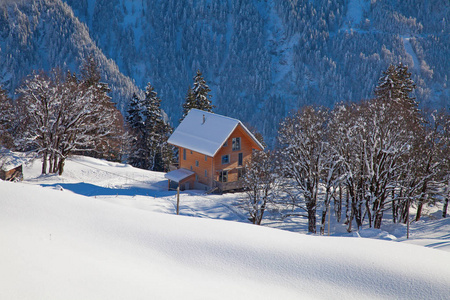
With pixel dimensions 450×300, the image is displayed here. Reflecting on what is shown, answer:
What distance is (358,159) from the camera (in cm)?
3117

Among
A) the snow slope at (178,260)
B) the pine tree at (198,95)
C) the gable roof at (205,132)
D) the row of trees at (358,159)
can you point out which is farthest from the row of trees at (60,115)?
the snow slope at (178,260)

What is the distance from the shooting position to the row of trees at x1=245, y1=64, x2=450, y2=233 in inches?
1248

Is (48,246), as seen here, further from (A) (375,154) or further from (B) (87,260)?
(A) (375,154)

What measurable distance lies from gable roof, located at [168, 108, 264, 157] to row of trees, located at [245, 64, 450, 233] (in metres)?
9.41

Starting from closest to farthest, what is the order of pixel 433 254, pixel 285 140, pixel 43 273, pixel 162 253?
pixel 43 273 < pixel 162 253 < pixel 433 254 < pixel 285 140

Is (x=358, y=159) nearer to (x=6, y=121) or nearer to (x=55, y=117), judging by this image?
(x=55, y=117)

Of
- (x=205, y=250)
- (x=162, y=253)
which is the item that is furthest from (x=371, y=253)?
(x=162, y=253)

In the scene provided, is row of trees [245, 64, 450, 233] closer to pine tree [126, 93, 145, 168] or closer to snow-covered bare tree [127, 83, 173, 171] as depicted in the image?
snow-covered bare tree [127, 83, 173, 171]

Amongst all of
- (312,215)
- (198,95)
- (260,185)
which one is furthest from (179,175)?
(312,215)

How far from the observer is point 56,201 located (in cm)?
1703

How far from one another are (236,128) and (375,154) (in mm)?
19989

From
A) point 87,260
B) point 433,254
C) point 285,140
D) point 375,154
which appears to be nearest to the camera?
point 87,260

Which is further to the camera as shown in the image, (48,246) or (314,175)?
(314,175)

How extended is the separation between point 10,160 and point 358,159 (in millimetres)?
34016
